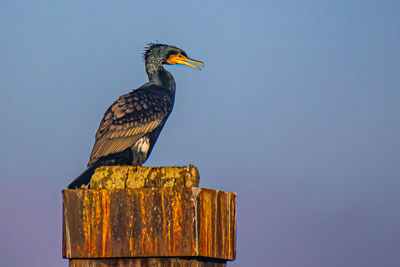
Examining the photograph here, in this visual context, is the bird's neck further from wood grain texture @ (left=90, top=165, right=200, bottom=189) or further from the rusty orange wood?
the rusty orange wood

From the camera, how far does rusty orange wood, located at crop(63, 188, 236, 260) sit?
293 centimetres

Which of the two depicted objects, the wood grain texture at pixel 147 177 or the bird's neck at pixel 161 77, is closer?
the wood grain texture at pixel 147 177

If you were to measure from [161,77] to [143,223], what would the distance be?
5.46 metres

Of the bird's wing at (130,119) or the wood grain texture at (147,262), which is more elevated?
the bird's wing at (130,119)

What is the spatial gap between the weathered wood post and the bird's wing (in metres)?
3.35

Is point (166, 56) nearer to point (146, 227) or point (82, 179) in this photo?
point (82, 179)

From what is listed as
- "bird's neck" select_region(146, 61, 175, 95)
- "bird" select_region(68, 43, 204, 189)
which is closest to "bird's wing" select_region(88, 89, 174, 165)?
"bird" select_region(68, 43, 204, 189)

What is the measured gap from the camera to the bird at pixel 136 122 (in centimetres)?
675

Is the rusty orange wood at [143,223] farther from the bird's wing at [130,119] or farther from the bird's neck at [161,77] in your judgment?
the bird's neck at [161,77]

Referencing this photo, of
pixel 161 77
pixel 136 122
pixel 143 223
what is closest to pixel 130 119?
pixel 136 122

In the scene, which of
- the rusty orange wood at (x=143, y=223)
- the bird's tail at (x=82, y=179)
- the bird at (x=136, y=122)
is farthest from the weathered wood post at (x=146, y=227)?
the bird at (x=136, y=122)

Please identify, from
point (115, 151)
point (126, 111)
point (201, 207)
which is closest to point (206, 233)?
Answer: point (201, 207)

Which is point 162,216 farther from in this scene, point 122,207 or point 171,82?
point 171,82

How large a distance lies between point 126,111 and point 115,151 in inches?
24.3
